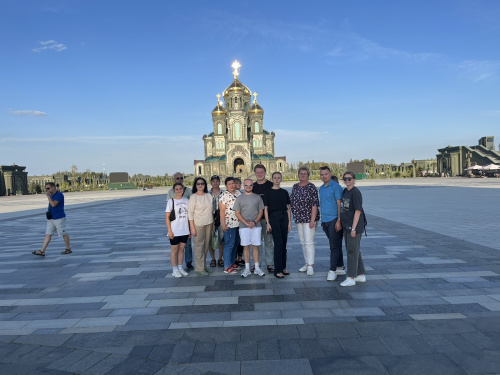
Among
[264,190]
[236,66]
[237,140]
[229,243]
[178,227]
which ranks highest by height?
[236,66]

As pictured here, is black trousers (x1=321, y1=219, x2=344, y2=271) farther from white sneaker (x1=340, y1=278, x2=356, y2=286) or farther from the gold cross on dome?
the gold cross on dome

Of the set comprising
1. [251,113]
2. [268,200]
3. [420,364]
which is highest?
[251,113]

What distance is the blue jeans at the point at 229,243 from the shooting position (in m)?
5.99

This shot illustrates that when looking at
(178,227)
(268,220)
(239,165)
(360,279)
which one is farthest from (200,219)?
(239,165)

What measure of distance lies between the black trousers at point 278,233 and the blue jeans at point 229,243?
72cm

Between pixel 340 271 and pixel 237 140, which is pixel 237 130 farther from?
pixel 340 271

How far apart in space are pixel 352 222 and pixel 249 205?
5.38ft

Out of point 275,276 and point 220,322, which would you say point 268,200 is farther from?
point 220,322

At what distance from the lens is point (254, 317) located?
408 cm

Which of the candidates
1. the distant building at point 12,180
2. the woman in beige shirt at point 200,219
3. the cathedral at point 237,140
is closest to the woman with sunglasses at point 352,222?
the woman in beige shirt at point 200,219

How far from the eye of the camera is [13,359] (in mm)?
3268

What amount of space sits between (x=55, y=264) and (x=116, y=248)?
1.53 metres

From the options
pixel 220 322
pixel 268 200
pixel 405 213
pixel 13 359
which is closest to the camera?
pixel 13 359

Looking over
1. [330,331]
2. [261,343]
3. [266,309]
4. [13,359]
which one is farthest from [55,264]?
[330,331]
